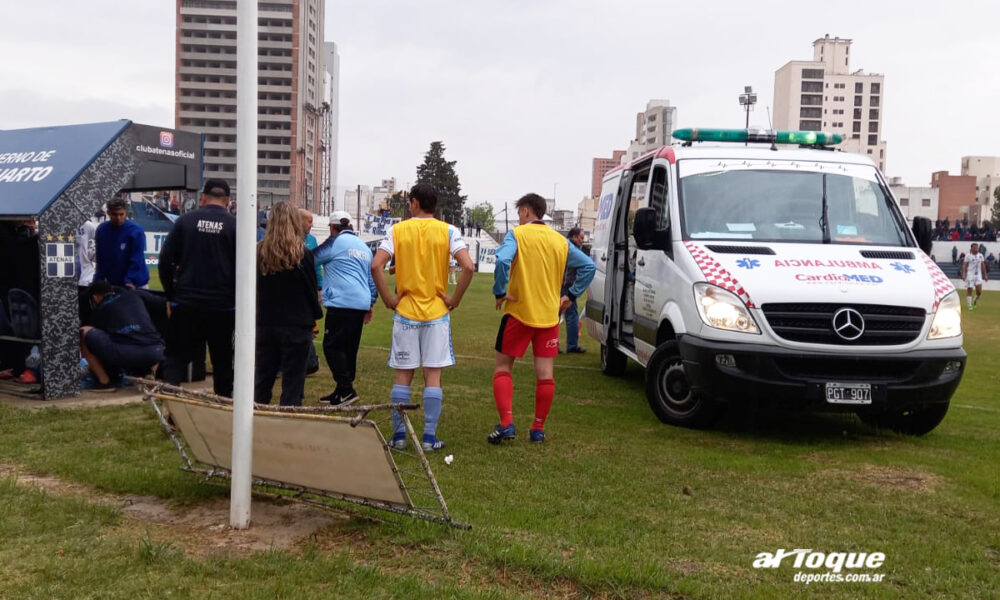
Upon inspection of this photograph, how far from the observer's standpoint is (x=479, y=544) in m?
4.18

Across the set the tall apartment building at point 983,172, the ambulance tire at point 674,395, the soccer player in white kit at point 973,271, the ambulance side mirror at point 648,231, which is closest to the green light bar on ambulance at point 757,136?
the ambulance side mirror at point 648,231

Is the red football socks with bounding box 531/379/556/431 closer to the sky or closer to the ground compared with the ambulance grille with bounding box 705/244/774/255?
closer to the ground

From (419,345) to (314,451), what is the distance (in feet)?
6.50

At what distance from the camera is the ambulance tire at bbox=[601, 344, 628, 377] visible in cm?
1066

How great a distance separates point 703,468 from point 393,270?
2575mm

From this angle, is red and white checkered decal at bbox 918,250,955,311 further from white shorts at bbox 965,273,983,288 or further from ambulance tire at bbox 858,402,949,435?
white shorts at bbox 965,273,983,288

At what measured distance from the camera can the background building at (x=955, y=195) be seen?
13100 cm

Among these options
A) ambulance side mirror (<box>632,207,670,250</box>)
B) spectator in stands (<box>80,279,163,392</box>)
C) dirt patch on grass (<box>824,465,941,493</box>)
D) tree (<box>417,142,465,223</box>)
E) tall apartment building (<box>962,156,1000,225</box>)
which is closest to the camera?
dirt patch on grass (<box>824,465,941,493</box>)

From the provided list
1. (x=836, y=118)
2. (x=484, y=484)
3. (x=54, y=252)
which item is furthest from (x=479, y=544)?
(x=836, y=118)

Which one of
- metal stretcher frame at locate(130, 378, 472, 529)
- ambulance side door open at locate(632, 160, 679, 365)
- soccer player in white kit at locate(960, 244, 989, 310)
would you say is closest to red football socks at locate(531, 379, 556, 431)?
ambulance side door open at locate(632, 160, 679, 365)

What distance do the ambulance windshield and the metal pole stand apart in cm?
421

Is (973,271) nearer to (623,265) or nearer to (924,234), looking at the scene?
(623,265)

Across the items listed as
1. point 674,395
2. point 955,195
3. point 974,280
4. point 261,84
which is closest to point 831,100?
point 955,195

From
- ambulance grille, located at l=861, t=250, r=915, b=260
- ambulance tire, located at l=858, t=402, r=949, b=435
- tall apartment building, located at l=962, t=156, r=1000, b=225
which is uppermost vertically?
tall apartment building, located at l=962, t=156, r=1000, b=225
